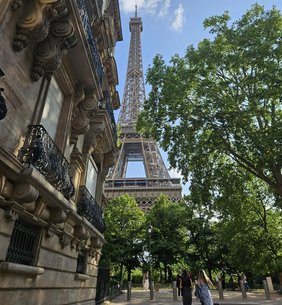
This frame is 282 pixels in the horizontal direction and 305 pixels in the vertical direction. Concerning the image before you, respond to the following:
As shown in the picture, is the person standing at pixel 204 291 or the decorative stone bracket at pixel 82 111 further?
the decorative stone bracket at pixel 82 111

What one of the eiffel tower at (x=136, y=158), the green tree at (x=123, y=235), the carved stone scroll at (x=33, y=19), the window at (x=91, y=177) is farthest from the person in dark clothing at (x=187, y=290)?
the eiffel tower at (x=136, y=158)

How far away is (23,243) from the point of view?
5910 mm

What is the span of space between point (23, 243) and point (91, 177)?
21.5ft

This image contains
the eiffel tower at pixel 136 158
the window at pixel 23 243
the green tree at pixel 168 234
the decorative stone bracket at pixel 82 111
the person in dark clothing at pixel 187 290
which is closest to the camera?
the window at pixel 23 243

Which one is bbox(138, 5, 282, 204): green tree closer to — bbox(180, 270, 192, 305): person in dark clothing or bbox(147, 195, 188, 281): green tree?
bbox(180, 270, 192, 305): person in dark clothing

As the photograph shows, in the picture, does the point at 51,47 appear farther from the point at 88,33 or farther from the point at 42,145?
the point at 88,33

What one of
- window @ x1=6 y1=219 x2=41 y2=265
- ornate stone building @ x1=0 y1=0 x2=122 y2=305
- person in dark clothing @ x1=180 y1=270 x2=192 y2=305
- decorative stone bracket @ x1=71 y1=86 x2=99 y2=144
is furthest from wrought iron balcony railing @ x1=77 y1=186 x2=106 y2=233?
person in dark clothing @ x1=180 y1=270 x2=192 y2=305

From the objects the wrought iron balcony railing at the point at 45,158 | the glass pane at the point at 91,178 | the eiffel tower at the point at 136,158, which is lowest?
the wrought iron balcony railing at the point at 45,158

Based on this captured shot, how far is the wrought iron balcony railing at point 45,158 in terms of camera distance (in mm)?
5773

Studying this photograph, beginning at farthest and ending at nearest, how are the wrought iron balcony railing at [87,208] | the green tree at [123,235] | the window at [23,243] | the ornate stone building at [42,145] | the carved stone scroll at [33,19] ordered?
the green tree at [123,235] < the wrought iron balcony railing at [87,208] < the carved stone scroll at [33,19] < the window at [23,243] < the ornate stone building at [42,145]

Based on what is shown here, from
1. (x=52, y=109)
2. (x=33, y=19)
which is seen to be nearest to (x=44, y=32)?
(x=33, y=19)

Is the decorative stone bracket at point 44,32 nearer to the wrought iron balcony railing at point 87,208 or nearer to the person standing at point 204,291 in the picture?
the wrought iron balcony railing at point 87,208

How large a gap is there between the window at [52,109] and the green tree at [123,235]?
28.9 m

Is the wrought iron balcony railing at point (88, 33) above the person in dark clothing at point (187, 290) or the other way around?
above
